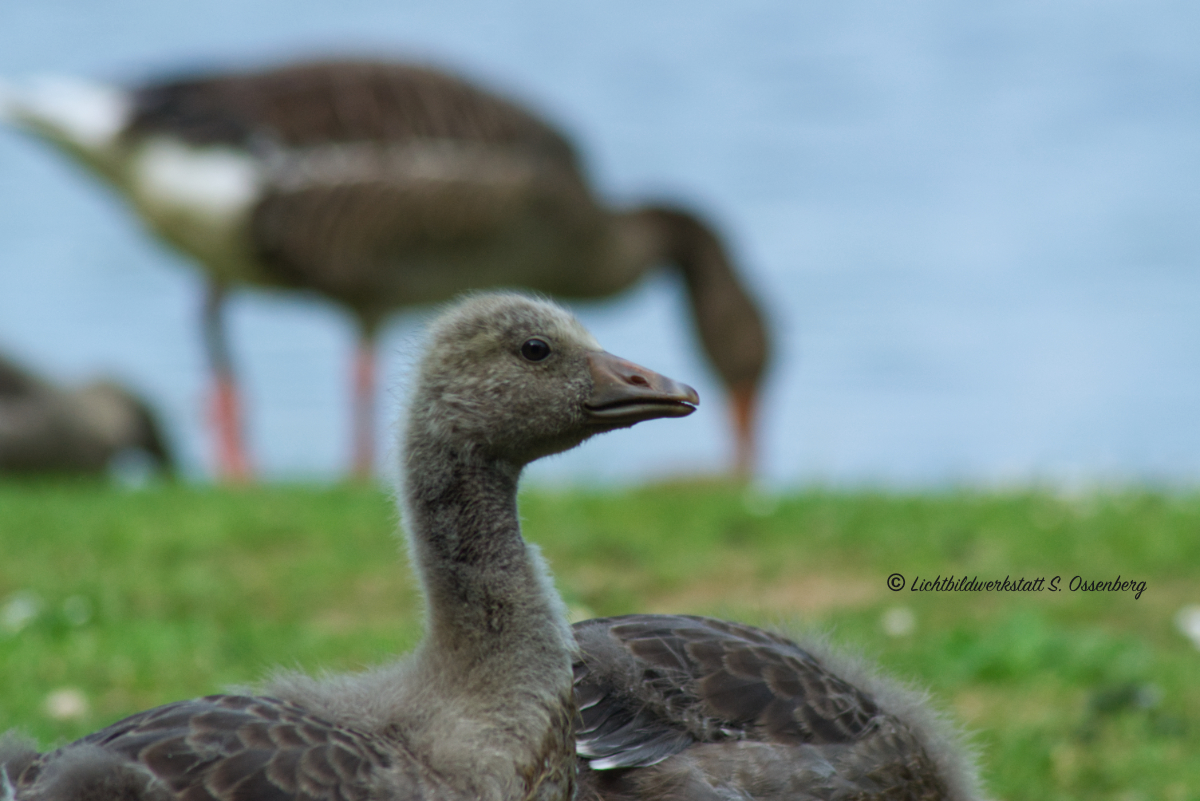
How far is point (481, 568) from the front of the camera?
342cm

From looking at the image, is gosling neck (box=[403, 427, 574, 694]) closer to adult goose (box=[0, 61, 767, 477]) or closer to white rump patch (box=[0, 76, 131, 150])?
adult goose (box=[0, 61, 767, 477])

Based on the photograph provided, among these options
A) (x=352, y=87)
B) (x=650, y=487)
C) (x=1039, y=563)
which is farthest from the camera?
(x=352, y=87)

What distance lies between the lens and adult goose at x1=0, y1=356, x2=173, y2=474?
11.0 metres

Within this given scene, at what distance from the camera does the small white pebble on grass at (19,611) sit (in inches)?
234

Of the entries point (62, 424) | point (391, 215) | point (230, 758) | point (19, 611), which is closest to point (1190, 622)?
point (230, 758)

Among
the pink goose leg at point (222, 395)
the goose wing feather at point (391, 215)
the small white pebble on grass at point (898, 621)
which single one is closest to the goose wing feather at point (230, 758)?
the small white pebble on grass at point (898, 621)

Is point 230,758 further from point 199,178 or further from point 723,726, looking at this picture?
point 199,178

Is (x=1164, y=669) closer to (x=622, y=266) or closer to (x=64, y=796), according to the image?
(x=64, y=796)

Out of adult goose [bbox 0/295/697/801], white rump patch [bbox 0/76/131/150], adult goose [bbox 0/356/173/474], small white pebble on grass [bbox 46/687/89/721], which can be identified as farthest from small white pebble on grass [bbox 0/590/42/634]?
white rump patch [bbox 0/76/131/150]

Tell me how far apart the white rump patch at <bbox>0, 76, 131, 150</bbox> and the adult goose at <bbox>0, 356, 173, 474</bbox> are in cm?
181

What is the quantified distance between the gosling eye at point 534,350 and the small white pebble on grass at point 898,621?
2912mm

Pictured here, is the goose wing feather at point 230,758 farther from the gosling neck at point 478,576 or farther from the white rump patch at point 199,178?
the white rump patch at point 199,178

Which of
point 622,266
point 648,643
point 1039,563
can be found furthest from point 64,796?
point 622,266

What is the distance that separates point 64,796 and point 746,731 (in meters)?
1.53
